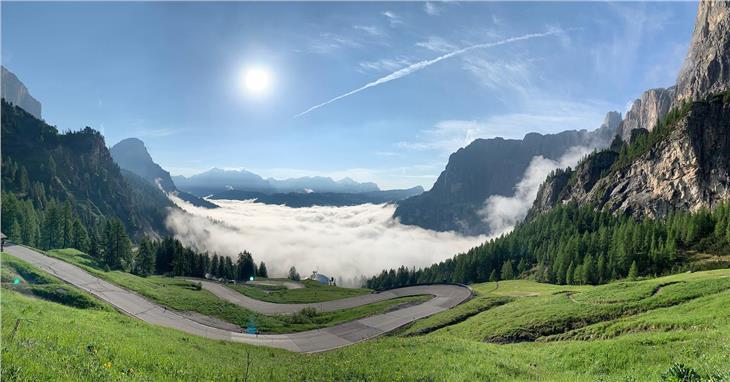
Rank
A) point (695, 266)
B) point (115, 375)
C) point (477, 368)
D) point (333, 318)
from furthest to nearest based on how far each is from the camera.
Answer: point (695, 266)
point (333, 318)
point (477, 368)
point (115, 375)

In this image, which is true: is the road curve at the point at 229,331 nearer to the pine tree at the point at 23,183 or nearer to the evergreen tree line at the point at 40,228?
the evergreen tree line at the point at 40,228

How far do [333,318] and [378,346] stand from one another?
5166 centimetres

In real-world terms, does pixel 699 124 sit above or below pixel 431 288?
above

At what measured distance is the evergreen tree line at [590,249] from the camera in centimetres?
10469

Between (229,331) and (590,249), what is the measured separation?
115731 mm

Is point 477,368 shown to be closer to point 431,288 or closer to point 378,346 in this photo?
point 378,346

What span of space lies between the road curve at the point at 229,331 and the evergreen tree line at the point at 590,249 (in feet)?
185

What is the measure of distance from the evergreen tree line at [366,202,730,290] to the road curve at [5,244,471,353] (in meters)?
56.4

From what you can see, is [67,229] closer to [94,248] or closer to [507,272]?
[94,248]

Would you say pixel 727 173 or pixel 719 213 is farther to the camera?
pixel 727 173

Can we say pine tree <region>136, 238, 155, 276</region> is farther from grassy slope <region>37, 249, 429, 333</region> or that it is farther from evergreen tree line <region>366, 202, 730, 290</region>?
evergreen tree line <region>366, 202, 730, 290</region>

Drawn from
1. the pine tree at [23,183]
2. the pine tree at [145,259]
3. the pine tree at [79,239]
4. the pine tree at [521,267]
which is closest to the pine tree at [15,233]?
the pine tree at [79,239]

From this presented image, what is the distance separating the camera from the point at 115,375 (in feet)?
43.9

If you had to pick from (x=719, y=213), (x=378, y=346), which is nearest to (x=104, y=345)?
(x=378, y=346)
